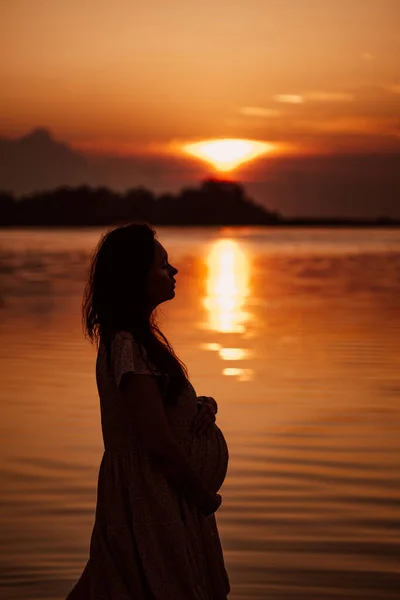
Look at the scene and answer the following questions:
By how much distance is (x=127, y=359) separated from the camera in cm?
381

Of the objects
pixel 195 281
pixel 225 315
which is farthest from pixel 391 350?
pixel 195 281

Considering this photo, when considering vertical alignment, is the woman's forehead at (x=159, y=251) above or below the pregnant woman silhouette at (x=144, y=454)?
above

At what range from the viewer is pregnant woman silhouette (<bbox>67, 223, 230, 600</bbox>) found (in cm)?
390

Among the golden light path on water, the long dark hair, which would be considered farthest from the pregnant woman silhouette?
the golden light path on water

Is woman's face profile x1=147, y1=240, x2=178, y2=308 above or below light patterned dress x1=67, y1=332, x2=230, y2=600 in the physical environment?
above

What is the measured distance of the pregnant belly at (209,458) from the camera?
12.9ft

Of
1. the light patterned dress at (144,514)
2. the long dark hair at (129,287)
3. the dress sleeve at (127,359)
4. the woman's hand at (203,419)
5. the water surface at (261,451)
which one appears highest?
the long dark hair at (129,287)

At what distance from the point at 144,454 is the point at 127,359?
0.28 m

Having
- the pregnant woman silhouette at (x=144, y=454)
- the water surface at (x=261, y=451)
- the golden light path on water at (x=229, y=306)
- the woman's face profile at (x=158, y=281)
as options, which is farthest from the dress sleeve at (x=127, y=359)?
the golden light path on water at (x=229, y=306)

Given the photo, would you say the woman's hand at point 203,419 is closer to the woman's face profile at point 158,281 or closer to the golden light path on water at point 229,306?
the woman's face profile at point 158,281

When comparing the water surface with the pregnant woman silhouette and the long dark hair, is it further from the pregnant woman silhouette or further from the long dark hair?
the long dark hair

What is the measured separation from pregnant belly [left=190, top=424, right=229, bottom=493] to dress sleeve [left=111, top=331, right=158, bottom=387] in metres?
0.26

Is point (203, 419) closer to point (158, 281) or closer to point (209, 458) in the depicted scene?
point (209, 458)

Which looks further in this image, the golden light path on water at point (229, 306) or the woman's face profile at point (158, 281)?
the golden light path on water at point (229, 306)
